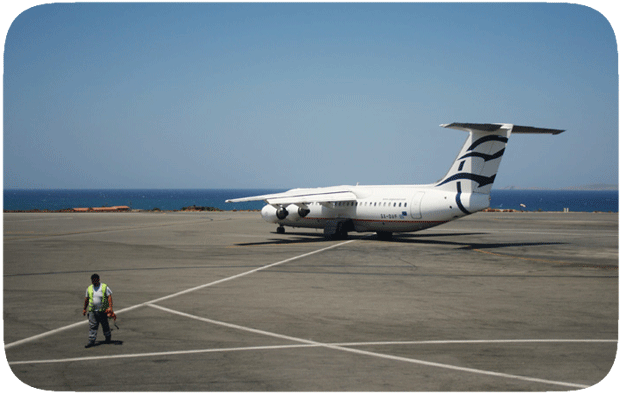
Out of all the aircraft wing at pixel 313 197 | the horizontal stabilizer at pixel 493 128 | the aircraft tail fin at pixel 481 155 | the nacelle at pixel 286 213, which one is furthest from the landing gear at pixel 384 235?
the horizontal stabilizer at pixel 493 128

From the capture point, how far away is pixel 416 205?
38.7 m

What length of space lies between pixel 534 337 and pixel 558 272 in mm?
13822

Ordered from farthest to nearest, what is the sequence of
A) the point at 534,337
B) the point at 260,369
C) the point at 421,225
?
the point at 421,225
the point at 534,337
the point at 260,369

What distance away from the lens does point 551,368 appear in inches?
449

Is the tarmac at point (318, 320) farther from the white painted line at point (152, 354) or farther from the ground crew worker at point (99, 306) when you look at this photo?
the ground crew worker at point (99, 306)

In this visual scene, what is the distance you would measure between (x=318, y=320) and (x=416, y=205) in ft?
76.8

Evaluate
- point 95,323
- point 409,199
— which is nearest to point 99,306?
point 95,323

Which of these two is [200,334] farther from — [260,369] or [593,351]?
[593,351]

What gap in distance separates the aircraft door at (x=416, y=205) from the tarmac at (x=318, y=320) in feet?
12.5

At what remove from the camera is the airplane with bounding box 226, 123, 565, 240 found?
34.7m

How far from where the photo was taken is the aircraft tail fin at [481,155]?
3391 centimetres

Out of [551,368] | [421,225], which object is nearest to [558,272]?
[421,225]

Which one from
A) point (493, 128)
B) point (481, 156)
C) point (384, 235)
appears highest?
point (493, 128)

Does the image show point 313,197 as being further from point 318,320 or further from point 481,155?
point 318,320
